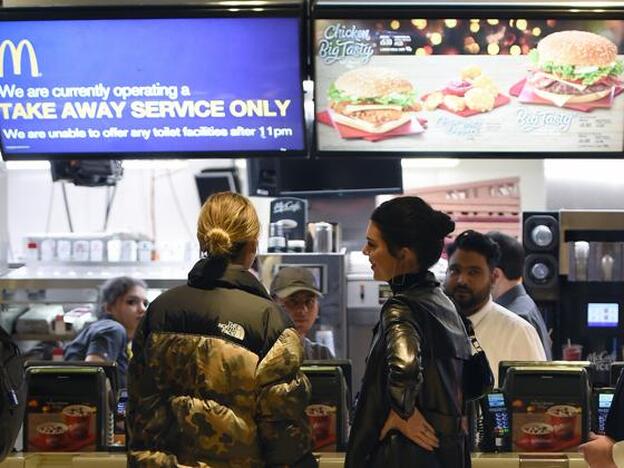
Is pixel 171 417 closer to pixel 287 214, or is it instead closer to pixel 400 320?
pixel 400 320

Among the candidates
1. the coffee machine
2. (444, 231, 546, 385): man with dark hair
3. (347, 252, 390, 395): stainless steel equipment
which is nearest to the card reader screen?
the coffee machine

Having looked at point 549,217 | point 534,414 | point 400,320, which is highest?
point 549,217

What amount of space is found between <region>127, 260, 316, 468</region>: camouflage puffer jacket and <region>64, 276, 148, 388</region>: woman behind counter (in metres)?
2.56

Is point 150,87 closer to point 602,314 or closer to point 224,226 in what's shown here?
point 224,226

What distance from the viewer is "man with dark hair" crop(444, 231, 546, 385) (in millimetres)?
4297

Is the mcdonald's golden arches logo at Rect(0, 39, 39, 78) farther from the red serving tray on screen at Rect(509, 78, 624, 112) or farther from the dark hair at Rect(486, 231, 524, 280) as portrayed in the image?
the dark hair at Rect(486, 231, 524, 280)

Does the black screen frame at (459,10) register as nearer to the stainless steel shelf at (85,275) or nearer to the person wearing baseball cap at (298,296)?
the person wearing baseball cap at (298,296)

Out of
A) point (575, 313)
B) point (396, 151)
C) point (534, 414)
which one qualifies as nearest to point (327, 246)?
point (575, 313)

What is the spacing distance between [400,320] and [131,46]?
198cm

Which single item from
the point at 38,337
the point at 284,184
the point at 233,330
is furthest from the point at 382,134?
the point at 38,337

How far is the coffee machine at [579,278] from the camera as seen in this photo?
657cm

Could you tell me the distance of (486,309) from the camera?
437cm

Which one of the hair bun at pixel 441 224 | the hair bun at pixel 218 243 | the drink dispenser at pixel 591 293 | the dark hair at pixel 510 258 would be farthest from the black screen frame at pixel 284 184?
the hair bun at pixel 218 243

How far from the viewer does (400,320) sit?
2.84 meters
